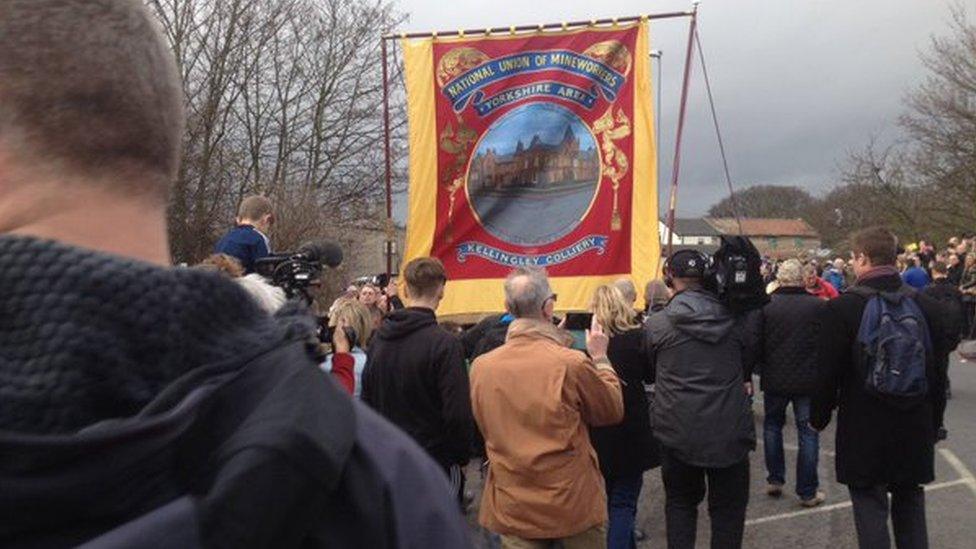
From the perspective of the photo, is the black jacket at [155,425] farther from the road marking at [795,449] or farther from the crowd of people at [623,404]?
the road marking at [795,449]

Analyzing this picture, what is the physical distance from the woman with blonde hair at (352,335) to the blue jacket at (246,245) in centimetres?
56

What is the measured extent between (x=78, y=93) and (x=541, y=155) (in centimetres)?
583

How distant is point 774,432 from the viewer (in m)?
7.44

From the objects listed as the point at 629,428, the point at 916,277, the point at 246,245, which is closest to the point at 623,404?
the point at 629,428

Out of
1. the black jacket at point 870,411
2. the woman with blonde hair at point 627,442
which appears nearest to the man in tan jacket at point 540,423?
the woman with blonde hair at point 627,442

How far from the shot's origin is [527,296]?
4.29 meters

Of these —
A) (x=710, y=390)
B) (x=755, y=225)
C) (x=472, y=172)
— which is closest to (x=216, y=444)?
(x=710, y=390)

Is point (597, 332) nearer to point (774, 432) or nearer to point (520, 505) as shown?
point (520, 505)

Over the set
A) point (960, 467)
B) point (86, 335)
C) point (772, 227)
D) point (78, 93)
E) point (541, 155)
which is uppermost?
point (772, 227)

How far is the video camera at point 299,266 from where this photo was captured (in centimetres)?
417

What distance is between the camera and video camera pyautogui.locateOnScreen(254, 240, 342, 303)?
13.7 ft

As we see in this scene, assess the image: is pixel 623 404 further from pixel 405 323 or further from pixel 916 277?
pixel 916 277

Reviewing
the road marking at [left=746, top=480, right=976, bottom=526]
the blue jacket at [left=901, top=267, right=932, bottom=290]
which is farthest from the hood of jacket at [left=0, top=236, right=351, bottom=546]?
→ the blue jacket at [left=901, top=267, right=932, bottom=290]

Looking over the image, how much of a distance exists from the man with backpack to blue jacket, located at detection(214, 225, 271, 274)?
320 cm
